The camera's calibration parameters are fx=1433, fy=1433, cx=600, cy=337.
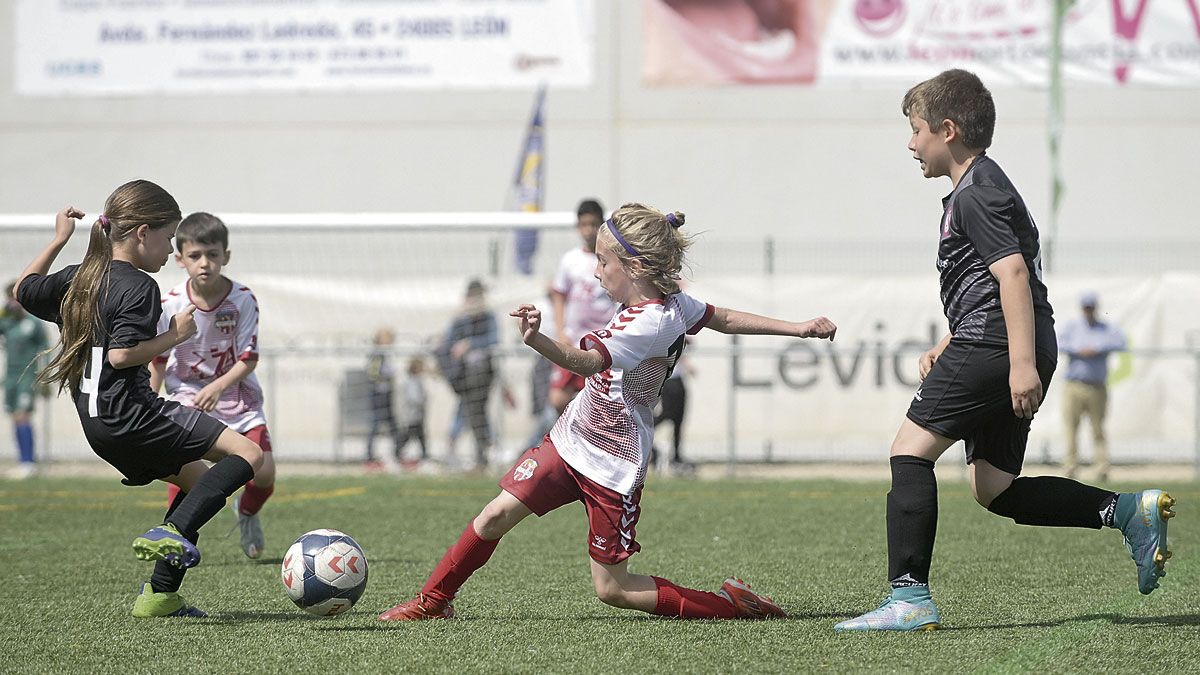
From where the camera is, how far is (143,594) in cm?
518

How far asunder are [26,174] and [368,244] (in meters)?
8.47

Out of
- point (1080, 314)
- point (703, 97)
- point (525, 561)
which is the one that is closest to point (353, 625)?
point (525, 561)

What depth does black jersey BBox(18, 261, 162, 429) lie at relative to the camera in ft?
16.6

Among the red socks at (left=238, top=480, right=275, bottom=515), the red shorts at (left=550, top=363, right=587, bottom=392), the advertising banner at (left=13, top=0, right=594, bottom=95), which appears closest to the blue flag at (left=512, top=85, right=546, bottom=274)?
the advertising banner at (left=13, top=0, right=594, bottom=95)

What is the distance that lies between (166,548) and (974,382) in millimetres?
2698

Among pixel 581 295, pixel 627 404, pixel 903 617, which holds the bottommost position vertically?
pixel 903 617

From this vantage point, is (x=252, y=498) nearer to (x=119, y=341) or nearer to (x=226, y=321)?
(x=226, y=321)

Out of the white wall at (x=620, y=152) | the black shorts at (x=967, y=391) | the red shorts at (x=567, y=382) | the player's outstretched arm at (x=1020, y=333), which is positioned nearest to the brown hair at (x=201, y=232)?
the black shorts at (x=967, y=391)

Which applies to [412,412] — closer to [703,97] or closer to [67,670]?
[703,97]

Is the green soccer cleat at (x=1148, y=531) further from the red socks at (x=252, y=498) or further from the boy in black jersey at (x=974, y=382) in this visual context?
the red socks at (x=252, y=498)

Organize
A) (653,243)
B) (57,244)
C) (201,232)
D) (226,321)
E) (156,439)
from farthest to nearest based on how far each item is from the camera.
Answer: (226,321) → (201,232) → (57,244) → (156,439) → (653,243)

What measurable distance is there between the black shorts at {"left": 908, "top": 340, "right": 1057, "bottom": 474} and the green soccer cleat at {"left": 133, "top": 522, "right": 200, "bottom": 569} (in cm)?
246

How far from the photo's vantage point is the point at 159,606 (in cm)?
513

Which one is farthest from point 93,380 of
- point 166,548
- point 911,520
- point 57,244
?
point 911,520
